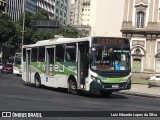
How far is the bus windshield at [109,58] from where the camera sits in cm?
2055

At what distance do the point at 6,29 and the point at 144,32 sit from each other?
23684 millimetres

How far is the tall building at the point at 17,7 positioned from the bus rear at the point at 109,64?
8181 cm

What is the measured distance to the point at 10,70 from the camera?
190 feet

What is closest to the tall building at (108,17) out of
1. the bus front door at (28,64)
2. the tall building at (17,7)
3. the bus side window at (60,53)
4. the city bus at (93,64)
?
the tall building at (17,7)

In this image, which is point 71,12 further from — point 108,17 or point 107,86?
point 107,86

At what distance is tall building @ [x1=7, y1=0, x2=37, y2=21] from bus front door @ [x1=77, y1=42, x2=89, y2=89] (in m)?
81.1

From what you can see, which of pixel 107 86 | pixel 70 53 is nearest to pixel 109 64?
pixel 107 86

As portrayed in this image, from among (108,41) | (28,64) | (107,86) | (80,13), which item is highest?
(80,13)

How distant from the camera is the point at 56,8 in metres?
142

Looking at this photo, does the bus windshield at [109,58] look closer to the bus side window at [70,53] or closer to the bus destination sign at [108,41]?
the bus destination sign at [108,41]

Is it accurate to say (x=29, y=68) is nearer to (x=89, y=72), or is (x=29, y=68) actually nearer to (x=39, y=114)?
(x=89, y=72)

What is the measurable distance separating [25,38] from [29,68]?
1961 inches

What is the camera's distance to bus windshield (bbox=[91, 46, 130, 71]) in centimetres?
2055

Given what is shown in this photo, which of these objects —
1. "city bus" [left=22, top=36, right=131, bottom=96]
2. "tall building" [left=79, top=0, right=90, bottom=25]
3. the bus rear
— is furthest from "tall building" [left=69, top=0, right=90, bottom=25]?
the bus rear
